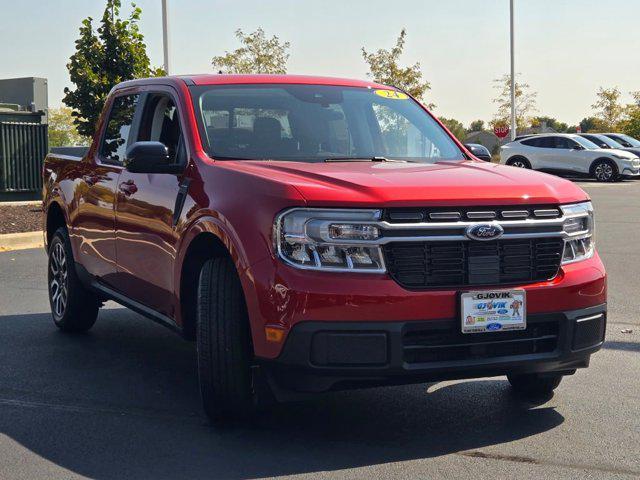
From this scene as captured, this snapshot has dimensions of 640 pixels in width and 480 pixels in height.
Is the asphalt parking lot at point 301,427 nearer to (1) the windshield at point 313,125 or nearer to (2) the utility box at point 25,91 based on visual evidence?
(1) the windshield at point 313,125

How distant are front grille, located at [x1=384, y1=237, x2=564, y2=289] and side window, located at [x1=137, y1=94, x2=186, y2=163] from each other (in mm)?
1640

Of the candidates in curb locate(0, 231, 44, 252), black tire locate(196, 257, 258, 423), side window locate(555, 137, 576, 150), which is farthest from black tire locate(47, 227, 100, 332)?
side window locate(555, 137, 576, 150)

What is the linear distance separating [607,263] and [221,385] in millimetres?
8076

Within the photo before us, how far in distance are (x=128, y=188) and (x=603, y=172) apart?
95.2 ft

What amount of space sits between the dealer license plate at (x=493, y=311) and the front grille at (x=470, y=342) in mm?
53

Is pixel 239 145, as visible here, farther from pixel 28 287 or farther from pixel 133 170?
pixel 28 287

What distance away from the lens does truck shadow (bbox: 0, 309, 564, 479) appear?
4543mm

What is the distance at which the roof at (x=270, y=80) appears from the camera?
6.11 meters

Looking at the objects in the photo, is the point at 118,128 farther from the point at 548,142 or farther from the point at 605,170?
the point at 605,170

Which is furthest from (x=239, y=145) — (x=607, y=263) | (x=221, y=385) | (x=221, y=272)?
(x=607, y=263)

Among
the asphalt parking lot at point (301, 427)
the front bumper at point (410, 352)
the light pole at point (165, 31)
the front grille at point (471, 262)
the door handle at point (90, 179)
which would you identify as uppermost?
the light pole at point (165, 31)

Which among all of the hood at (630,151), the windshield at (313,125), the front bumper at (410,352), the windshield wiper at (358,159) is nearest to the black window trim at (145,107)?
the windshield at (313,125)

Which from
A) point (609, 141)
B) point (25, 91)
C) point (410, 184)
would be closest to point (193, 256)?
point (410, 184)

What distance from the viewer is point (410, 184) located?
4680 mm
